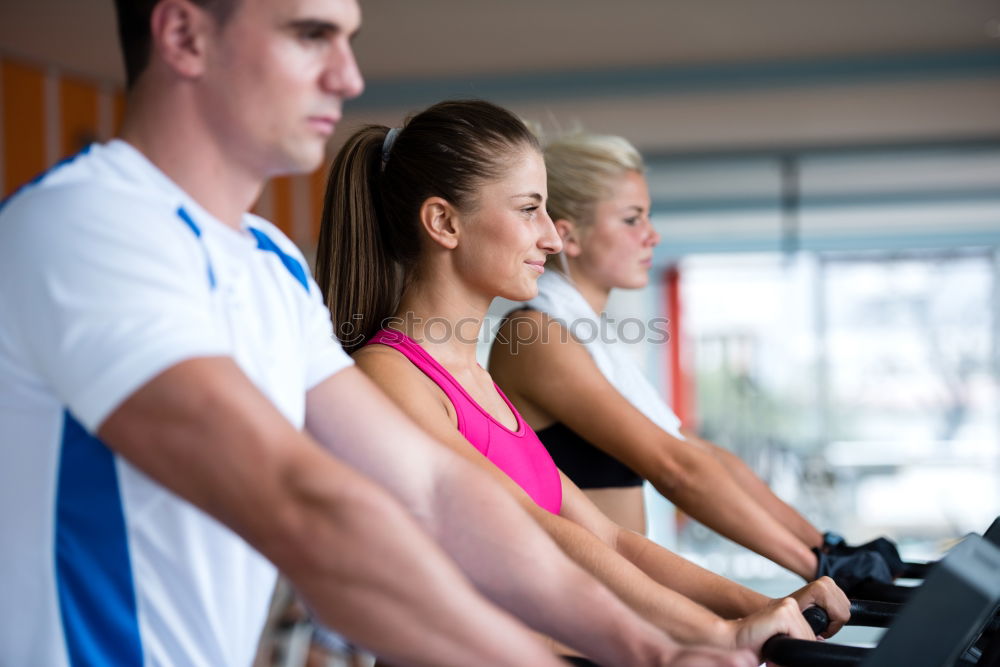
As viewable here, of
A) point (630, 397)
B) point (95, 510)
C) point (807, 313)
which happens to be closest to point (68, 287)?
point (95, 510)

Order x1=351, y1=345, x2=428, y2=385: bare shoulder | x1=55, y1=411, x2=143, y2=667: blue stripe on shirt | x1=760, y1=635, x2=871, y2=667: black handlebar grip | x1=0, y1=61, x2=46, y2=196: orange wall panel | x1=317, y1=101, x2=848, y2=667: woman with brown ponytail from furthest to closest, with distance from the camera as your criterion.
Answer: x1=0, y1=61, x2=46, y2=196: orange wall panel → x1=317, y1=101, x2=848, y2=667: woman with brown ponytail → x1=351, y1=345, x2=428, y2=385: bare shoulder → x1=760, y1=635, x2=871, y2=667: black handlebar grip → x1=55, y1=411, x2=143, y2=667: blue stripe on shirt

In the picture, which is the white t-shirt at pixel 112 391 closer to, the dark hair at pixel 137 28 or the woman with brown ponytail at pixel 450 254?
the dark hair at pixel 137 28

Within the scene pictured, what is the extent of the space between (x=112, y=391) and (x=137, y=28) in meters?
A: 0.35

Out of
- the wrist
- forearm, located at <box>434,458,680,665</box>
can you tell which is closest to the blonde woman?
the wrist

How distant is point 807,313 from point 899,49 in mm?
1310

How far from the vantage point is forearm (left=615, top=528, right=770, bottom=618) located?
142 centimetres

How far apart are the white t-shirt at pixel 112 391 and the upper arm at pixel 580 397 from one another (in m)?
1.05

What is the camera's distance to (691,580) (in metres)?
1.50

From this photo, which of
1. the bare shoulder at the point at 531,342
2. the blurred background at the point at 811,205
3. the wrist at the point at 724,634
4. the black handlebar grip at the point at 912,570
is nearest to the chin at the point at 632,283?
the bare shoulder at the point at 531,342

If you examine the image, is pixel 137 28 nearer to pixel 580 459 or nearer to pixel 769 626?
pixel 769 626

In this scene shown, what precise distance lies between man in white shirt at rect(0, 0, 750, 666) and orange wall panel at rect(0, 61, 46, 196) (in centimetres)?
448

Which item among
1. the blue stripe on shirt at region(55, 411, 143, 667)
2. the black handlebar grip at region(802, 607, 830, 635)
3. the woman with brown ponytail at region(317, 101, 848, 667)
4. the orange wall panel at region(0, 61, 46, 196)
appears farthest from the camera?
the orange wall panel at region(0, 61, 46, 196)

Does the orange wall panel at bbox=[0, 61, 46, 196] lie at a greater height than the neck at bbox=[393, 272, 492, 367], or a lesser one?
greater

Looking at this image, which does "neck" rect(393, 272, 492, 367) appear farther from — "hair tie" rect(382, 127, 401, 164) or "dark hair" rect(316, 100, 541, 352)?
"hair tie" rect(382, 127, 401, 164)
